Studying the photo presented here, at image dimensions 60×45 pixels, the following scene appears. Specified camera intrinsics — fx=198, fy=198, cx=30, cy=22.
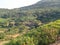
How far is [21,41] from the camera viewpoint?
28344 mm

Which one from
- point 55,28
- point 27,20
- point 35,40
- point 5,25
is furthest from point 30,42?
point 27,20

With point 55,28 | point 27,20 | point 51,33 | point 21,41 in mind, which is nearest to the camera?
point 21,41

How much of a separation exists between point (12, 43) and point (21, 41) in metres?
1.87

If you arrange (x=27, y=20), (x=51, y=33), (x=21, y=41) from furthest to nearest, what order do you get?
(x=27, y=20)
(x=51, y=33)
(x=21, y=41)

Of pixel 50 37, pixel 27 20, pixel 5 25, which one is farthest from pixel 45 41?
pixel 27 20

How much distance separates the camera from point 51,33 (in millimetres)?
30234

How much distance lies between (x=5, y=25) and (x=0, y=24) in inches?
181

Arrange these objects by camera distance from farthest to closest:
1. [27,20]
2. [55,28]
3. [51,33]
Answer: [27,20] < [55,28] < [51,33]

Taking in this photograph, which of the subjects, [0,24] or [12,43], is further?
[0,24]

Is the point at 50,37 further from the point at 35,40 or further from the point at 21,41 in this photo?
the point at 21,41

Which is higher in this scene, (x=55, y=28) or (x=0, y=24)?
(x=55, y=28)

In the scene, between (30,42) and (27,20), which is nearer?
(30,42)

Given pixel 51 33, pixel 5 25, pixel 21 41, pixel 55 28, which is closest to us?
pixel 21 41

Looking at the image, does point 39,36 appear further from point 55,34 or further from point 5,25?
point 5,25
